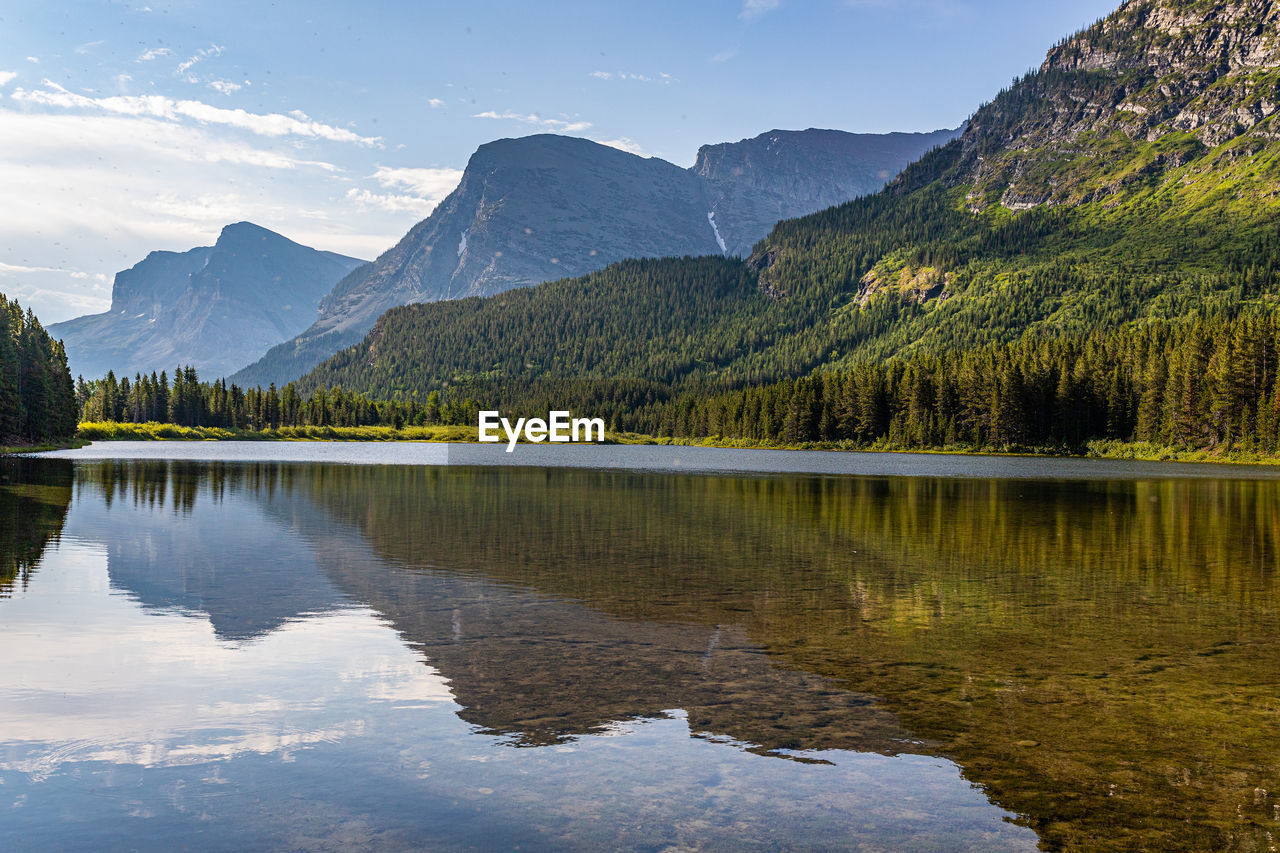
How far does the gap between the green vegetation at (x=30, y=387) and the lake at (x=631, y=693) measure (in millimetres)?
109220

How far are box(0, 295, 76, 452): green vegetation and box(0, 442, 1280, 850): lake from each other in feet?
358

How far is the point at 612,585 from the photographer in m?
28.1

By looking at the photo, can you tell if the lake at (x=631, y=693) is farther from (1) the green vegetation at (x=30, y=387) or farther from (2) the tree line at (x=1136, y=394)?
(2) the tree line at (x=1136, y=394)

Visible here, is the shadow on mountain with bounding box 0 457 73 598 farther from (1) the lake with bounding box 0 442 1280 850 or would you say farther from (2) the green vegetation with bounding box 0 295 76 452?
(2) the green vegetation with bounding box 0 295 76 452

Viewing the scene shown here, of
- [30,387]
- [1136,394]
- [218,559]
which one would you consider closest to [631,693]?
[218,559]

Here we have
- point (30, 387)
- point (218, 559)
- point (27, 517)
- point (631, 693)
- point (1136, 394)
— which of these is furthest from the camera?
point (1136, 394)

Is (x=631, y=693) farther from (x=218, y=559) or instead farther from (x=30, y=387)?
(x=30, y=387)

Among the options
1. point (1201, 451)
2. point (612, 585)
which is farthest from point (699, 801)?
point (1201, 451)

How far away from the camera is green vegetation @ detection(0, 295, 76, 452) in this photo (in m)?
127

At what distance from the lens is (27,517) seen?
45.2 m

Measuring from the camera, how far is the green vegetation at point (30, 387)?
12738 cm

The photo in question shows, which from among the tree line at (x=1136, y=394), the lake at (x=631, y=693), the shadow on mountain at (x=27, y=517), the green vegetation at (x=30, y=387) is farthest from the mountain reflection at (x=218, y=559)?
the tree line at (x=1136, y=394)

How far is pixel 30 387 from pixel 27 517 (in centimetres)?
11698

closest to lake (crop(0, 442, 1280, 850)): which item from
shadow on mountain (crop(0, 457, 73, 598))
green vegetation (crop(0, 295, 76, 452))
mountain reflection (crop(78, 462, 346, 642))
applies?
mountain reflection (crop(78, 462, 346, 642))
